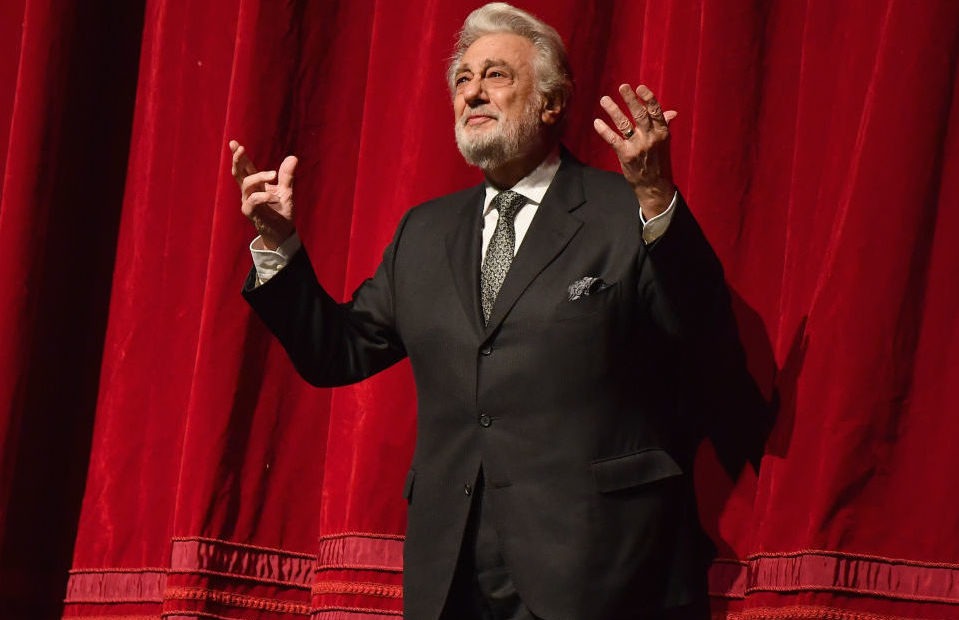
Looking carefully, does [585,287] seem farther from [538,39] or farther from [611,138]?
[538,39]

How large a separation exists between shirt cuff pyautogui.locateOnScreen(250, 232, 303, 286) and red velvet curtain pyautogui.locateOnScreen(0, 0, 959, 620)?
22.4 inches

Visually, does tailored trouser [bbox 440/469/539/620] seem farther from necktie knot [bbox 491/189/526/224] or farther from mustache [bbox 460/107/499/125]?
mustache [bbox 460/107/499/125]

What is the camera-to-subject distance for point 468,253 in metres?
1.87

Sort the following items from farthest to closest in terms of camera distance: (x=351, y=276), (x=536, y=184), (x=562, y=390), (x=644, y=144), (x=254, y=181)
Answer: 1. (x=351, y=276)
2. (x=536, y=184)
3. (x=254, y=181)
4. (x=562, y=390)
5. (x=644, y=144)

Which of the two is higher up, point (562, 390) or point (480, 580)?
point (562, 390)

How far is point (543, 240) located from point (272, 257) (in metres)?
0.37

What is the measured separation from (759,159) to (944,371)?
1.49 ft

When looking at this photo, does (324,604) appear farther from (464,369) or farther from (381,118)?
(381,118)

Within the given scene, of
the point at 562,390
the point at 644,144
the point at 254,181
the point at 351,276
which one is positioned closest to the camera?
the point at 644,144

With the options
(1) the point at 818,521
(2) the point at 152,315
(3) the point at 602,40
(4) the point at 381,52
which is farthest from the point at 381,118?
(1) the point at 818,521

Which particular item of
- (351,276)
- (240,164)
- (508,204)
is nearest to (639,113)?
(508,204)

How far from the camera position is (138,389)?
2.64 m

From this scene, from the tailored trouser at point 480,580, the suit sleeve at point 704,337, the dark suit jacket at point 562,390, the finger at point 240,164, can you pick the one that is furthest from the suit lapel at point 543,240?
the finger at point 240,164

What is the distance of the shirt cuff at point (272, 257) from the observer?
73.3 inches
